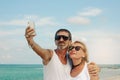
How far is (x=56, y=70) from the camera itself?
17.4 feet

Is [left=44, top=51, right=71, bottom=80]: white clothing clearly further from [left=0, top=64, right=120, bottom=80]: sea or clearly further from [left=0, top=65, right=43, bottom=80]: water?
[left=0, top=65, right=43, bottom=80]: water

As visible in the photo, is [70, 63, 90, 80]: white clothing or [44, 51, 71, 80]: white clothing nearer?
[70, 63, 90, 80]: white clothing

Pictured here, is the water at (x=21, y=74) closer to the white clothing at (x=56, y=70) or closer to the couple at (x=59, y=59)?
the couple at (x=59, y=59)

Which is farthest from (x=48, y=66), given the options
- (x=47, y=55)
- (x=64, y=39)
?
(x=64, y=39)

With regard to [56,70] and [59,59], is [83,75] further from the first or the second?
[59,59]

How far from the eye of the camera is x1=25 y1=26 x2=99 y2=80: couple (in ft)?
16.6

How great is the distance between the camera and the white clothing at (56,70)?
5.27 metres

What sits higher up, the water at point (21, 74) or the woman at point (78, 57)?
the woman at point (78, 57)

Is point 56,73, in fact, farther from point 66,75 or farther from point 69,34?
point 69,34

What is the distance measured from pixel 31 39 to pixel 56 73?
2.17 feet

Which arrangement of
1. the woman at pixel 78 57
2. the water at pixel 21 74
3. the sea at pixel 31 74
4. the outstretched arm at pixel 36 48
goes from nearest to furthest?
the outstretched arm at pixel 36 48
the woman at pixel 78 57
the sea at pixel 31 74
the water at pixel 21 74

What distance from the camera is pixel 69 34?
5.71 metres

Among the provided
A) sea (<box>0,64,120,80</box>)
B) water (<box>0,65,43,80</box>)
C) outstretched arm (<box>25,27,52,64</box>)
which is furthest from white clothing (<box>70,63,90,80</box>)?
water (<box>0,65,43,80</box>)

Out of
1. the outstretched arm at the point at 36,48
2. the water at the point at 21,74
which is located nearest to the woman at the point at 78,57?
the outstretched arm at the point at 36,48
